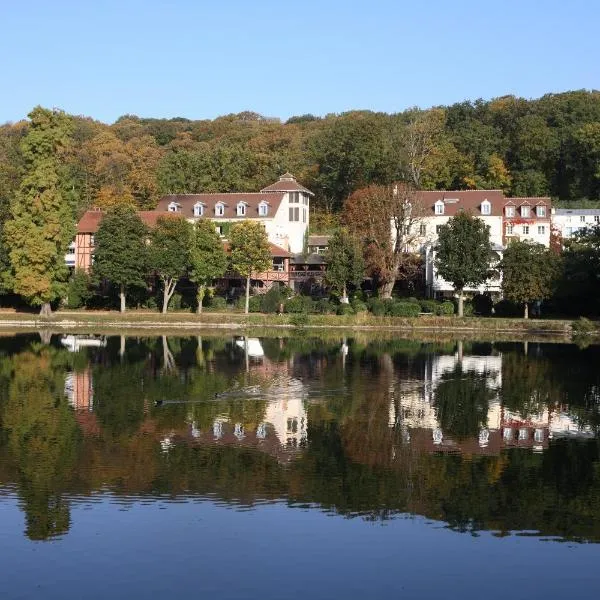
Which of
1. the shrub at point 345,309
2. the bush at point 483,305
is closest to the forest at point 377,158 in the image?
the bush at point 483,305

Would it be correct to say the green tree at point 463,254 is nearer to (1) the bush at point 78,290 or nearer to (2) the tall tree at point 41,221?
(1) the bush at point 78,290

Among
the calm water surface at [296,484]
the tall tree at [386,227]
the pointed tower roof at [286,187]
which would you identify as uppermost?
the pointed tower roof at [286,187]

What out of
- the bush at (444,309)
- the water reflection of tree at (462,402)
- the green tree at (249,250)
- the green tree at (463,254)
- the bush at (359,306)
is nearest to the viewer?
the water reflection of tree at (462,402)

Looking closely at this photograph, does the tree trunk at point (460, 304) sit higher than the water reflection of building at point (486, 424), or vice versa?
the tree trunk at point (460, 304)

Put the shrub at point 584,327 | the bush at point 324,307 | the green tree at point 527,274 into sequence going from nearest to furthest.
A: the shrub at point 584,327, the green tree at point 527,274, the bush at point 324,307

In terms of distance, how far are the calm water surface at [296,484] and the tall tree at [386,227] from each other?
28.2 metres

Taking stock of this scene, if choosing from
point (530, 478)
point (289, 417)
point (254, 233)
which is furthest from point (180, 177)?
point (530, 478)

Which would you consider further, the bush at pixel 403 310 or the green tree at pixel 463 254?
the green tree at pixel 463 254

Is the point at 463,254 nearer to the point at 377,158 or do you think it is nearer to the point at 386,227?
the point at 386,227

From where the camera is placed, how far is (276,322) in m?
58.1

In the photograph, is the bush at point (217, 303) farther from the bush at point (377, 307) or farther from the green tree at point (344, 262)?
the bush at point (377, 307)

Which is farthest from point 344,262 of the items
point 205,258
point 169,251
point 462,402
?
point 462,402

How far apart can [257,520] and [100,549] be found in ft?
9.53

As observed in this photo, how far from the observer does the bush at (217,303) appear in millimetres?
64062
